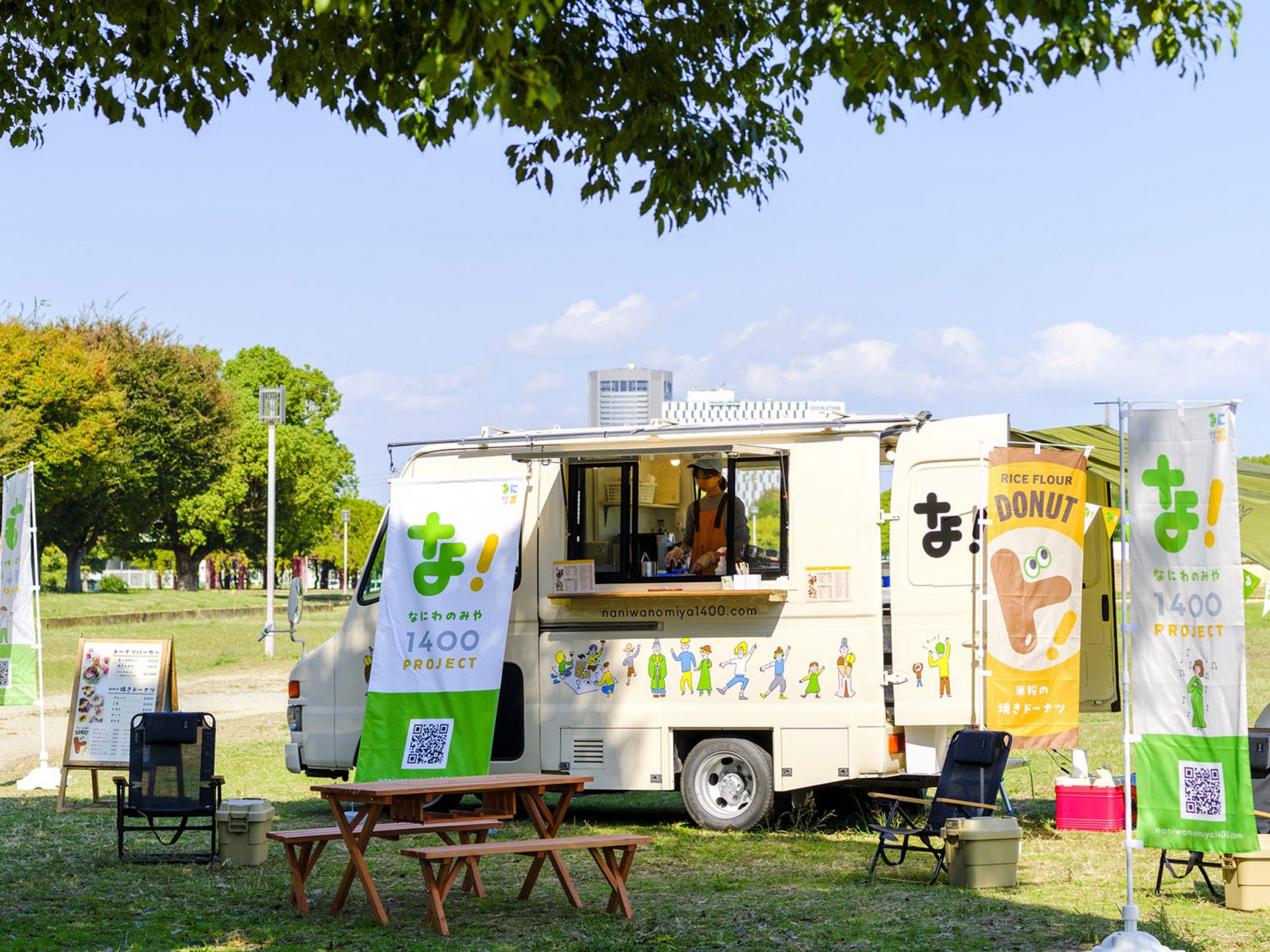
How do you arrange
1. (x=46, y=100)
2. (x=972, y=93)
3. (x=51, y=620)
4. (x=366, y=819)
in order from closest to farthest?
(x=972, y=93) < (x=366, y=819) < (x=46, y=100) < (x=51, y=620)

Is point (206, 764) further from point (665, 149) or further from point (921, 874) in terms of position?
point (665, 149)

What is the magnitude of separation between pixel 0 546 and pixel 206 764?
17.0ft

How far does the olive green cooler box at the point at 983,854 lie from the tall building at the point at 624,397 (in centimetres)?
414

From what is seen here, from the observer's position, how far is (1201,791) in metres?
6.76

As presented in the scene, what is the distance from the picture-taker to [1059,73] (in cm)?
632

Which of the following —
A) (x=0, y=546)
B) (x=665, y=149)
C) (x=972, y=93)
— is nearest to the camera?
(x=972, y=93)

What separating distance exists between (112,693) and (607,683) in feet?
14.2

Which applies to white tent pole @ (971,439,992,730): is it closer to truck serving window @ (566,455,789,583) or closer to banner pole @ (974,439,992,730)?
banner pole @ (974,439,992,730)

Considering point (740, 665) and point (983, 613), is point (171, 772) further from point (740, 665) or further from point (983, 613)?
point (983, 613)

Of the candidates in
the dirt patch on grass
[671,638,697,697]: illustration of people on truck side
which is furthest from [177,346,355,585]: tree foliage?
[671,638,697,697]: illustration of people on truck side

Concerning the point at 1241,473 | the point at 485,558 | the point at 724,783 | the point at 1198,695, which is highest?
the point at 1241,473

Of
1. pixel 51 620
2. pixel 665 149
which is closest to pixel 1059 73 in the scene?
pixel 665 149

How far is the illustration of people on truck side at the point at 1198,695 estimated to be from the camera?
673cm

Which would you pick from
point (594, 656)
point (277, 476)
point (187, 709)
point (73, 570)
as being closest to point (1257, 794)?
point (594, 656)
